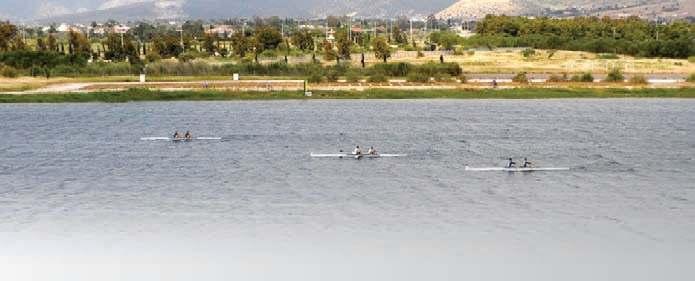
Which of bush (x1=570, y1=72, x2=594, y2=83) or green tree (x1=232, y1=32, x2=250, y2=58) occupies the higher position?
green tree (x1=232, y1=32, x2=250, y2=58)

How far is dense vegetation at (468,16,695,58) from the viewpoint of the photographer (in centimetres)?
13550

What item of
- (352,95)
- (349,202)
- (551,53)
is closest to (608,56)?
(551,53)

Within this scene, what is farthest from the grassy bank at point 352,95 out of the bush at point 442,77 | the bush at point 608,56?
the bush at point 608,56

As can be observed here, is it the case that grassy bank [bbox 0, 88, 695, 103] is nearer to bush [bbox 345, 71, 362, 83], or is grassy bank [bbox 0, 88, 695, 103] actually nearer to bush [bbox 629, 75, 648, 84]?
bush [bbox 629, 75, 648, 84]

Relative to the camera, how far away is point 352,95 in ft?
306

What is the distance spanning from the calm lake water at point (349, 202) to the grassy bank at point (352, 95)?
17829 millimetres

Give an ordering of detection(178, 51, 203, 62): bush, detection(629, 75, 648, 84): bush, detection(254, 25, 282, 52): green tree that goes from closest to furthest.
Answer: detection(629, 75, 648, 84): bush < detection(178, 51, 203, 62): bush < detection(254, 25, 282, 52): green tree

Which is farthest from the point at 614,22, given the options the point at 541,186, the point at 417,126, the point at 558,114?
the point at 541,186

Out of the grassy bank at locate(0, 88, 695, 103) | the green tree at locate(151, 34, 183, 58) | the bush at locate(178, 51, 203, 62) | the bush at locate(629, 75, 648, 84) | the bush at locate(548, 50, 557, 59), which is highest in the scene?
the green tree at locate(151, 34, 183, 58)

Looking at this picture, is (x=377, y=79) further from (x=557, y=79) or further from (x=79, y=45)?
(x=79, y=45)

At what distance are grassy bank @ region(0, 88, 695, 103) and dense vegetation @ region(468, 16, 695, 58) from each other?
4324cm

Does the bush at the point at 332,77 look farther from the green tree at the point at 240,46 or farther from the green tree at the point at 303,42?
the green tree at the point at 303,42

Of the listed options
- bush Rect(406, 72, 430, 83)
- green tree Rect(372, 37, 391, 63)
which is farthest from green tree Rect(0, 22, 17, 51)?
bush Rect(406, 72, 430, 83)

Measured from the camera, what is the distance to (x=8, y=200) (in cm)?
4469
